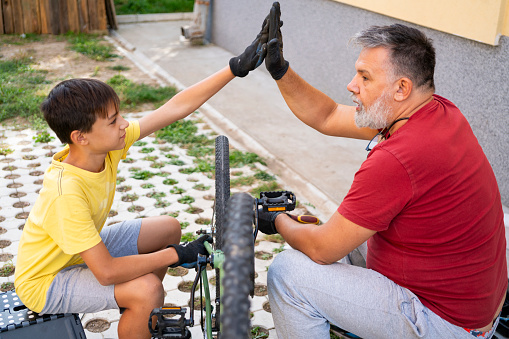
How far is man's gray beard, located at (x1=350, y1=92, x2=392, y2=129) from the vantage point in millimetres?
2248

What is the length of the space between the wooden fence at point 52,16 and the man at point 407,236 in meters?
8.24

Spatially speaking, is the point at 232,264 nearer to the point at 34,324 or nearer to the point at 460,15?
the point at 34,324

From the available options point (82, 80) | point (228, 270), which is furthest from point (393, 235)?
point (82, 80)

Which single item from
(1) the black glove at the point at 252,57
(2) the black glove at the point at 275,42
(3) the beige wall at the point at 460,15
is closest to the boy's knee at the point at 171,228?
(1) the black glove at the point at 252,57

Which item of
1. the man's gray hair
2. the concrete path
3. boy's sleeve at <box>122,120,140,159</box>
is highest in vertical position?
the man's gray hair

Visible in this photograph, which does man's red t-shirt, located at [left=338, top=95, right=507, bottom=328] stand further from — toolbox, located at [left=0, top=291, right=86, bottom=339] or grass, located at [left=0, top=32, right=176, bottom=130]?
grass, located at [left=0, top=32, right=176, bottom=130]

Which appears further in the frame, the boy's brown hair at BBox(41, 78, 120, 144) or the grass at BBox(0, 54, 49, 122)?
the grass at BBox(0, 54, 49, 122)

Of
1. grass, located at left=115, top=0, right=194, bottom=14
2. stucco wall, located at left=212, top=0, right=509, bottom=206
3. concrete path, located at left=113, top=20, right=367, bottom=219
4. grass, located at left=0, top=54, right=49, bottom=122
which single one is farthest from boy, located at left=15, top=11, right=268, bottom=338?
grass, located at left=115, top=0, right=194, bottom=14

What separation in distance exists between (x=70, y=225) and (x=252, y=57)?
1.08 metres

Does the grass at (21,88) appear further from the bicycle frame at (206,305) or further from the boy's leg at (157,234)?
the bicycle frame at (206,305)

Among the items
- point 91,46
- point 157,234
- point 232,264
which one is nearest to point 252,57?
point 157,234

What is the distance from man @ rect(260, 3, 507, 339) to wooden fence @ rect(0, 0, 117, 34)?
824 cm

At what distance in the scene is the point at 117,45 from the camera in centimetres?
903

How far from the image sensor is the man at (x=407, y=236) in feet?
6.61
